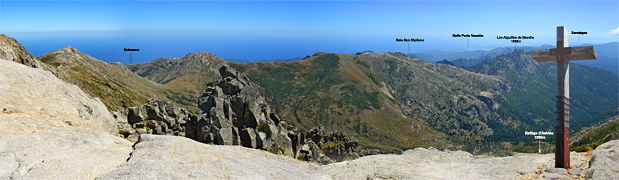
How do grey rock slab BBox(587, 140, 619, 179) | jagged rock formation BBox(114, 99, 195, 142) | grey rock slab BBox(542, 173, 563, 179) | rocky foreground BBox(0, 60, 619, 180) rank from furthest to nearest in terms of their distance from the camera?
jagged rock formation BBox(114, 99, 195, 142) → grey rock slab BBox(542, 173, 563, 179) → grey rock slab BBox(587, 140, 619, 179) → rocky foreground BBox(0, 60, 619, 180)

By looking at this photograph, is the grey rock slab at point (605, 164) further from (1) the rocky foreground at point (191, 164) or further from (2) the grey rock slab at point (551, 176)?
(2) the grey rock slab at point (551, 176)

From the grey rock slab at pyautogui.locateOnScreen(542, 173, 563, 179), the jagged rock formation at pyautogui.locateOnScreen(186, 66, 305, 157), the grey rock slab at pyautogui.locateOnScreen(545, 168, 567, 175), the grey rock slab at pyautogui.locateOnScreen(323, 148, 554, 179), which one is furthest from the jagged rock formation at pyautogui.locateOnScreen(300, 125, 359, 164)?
the grey rock slab at pyautogui.locateOnScreen(542, 173, 563, 179)

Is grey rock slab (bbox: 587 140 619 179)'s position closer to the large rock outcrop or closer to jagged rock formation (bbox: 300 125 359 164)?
the large rock outcrop

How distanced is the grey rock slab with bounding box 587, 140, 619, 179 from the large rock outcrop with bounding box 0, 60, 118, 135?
44.3m

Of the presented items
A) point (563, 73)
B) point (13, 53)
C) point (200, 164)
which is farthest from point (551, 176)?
point (13, 53)

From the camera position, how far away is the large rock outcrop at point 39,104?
94.6 feet

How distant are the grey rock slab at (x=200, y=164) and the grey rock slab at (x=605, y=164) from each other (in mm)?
20143

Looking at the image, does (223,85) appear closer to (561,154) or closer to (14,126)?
(14,126)

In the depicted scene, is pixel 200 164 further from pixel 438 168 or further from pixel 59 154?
pixel 438 168

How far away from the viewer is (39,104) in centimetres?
3275

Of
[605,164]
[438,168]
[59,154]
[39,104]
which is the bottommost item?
[438,168]

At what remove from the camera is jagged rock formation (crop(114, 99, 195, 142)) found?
55.0m

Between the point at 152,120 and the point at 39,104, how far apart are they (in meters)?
29.2

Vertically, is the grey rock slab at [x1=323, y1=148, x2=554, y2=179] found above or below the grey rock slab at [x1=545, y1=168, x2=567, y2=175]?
below
